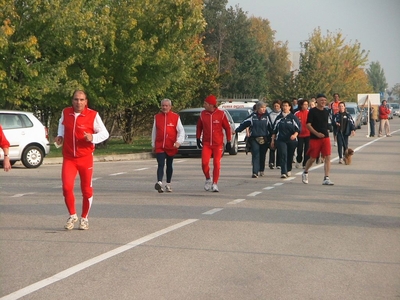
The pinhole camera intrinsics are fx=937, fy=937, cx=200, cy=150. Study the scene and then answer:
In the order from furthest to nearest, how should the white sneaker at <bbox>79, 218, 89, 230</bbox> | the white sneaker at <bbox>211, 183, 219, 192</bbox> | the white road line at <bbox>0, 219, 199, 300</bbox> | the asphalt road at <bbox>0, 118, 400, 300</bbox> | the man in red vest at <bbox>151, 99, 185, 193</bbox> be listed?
the white sneaker at <bbox>211, 183, 219, 192</bbox> → the man in red vest at <bbox>151, 99, 185, 193</bbox> → the white sneaker at <bbox>79, 218, 89, 230</bbox> → the asphalt road at <bbox>0, 118, 400, 300</bbox> → the white road line at <bbox>0, 219, 199, 300</bbox>

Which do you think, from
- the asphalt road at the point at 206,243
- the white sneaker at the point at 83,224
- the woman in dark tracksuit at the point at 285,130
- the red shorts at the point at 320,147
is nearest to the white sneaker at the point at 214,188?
the asphalt road at the point at 206,243

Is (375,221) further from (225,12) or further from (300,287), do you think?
(225,12)

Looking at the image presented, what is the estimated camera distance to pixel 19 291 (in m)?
7.64

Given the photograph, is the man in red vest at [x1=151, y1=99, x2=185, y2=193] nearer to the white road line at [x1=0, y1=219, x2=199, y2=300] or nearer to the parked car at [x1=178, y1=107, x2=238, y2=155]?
the white road line at [x1=0, y1=219, x2=199, y2=300]

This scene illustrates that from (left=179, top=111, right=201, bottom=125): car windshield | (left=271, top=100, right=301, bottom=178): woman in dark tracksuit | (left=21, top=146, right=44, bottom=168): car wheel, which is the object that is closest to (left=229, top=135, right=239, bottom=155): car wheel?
(left=179, top=111, right=201, bottom=125): car windshield

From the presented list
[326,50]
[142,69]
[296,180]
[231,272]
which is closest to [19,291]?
[231,272]

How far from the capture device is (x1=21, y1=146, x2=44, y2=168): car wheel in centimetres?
2448

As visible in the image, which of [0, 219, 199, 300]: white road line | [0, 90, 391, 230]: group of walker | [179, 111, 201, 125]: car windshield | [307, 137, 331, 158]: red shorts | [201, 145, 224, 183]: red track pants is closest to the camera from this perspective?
[0, 219, 199, 300]: white road line

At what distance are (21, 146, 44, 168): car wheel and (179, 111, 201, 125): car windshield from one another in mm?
7760

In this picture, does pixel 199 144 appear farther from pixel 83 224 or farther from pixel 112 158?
pixel 112 158

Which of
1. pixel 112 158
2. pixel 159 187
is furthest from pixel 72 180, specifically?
pixel 112 158

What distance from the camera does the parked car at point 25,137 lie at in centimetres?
2441

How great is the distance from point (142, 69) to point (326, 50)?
60379mm

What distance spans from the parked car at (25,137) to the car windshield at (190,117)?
7.47 metres
